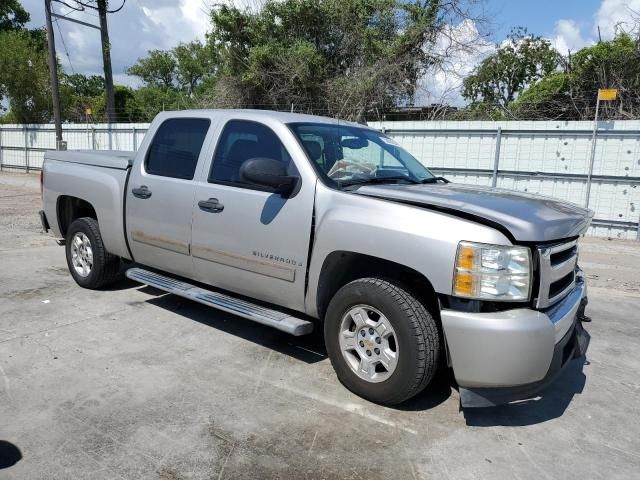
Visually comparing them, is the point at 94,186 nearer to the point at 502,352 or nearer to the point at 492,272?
the point at 492,272

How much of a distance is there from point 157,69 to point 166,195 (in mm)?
63380

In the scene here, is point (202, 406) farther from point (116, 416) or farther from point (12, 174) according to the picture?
point (12, 174)

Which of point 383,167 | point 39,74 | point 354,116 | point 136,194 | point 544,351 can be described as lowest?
point 544,351

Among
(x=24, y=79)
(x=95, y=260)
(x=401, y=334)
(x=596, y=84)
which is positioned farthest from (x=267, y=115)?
(x=24, y=79)

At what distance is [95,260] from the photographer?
5.65 meters

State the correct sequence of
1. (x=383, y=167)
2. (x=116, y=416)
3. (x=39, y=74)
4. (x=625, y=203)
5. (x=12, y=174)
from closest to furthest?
(x=116, y=416), (x=383, y=167), (x=625, y=203), (x=12, y=174), (x=39, y=74)

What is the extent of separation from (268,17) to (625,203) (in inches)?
511

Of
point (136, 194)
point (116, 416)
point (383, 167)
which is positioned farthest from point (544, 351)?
point (136, 194)

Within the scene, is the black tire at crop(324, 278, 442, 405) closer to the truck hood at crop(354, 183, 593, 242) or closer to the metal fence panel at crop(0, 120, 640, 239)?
the truck hood at crop(354, 183, 593, 242)

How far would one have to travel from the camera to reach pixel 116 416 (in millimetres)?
3307

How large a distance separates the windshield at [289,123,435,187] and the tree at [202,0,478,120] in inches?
473

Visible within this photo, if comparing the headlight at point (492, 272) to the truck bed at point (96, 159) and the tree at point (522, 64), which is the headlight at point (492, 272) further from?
the tree at point (522, 64)

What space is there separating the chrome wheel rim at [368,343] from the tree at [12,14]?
35.7 m

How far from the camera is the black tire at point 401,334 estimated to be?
10.6ft
